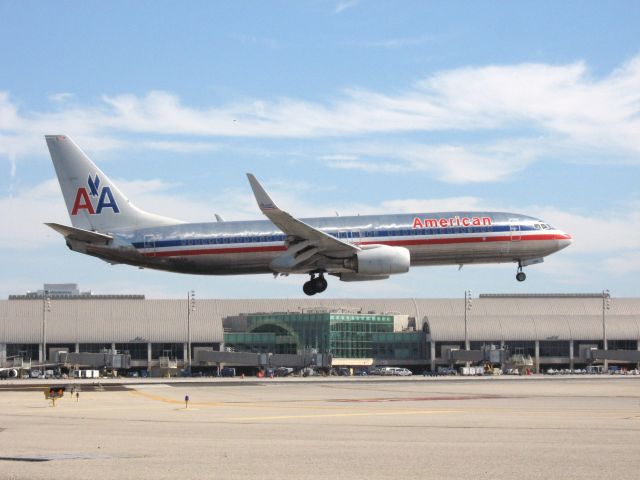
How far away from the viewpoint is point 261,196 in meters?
72.1

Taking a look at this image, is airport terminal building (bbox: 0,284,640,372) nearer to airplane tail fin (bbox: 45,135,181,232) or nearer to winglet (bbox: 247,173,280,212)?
airplane tail fin (bbox: 45,135,181,232)

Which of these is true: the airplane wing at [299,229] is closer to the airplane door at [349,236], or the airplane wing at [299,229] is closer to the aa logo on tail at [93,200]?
the airplane door at [349,236]

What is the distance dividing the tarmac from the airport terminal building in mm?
112138

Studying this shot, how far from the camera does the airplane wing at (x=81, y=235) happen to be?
74.2 meters

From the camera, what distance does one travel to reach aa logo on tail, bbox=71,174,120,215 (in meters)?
82.4

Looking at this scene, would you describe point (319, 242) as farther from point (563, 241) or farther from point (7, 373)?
point (7, 373)

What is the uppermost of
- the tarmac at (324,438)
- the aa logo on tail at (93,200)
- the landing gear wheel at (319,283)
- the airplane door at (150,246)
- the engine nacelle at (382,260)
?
the aa logo on tail at (93,200)

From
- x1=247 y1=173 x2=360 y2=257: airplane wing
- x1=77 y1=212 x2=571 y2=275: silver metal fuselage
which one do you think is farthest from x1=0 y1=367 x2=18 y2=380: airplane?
x1=247 y1=173 x2=360 y2=257: airplane wing

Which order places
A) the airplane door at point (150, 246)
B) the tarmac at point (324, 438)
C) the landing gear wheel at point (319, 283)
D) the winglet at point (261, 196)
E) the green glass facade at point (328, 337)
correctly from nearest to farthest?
1. the tarmac at point (324, 438)
2. the winglet at point (261, 196)
3. the airplane door at point (150, 246)
4. the landing gear wheel at point (319, 283)
5. the green glass facade at point (328, 337)

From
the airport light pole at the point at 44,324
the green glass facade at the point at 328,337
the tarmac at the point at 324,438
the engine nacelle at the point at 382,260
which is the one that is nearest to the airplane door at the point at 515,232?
the engine nacelle at the point at 382,260

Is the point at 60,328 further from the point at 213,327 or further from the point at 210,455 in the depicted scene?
the point at 210,455

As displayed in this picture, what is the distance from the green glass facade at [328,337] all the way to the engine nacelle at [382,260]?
323 ft

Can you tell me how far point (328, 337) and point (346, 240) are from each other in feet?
322

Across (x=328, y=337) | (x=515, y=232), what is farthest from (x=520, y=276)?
(x=328, y=337)
